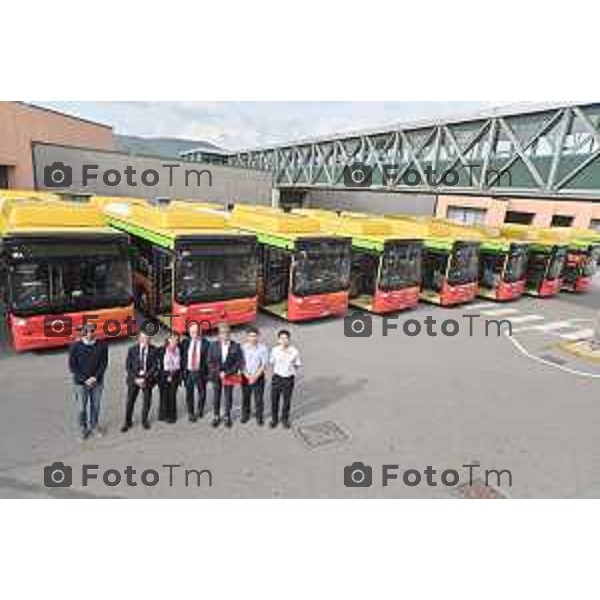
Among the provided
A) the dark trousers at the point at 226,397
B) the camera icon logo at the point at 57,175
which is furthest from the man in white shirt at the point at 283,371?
the camera icon logo at the point at 57,175

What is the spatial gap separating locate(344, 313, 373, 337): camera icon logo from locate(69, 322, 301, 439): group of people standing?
5757mm

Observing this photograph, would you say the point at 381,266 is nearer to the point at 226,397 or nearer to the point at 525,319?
the point at 525,319

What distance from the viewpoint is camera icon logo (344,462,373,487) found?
6.05m

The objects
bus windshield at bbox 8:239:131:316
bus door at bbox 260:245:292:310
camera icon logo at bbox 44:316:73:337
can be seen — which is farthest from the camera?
bus door at bbox 260:245:292:310

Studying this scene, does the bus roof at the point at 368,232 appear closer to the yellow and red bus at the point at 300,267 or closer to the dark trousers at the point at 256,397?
the yellow and red bus at the point at 300,267

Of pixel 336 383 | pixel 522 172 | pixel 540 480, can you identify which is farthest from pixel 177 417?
pixel 522 172

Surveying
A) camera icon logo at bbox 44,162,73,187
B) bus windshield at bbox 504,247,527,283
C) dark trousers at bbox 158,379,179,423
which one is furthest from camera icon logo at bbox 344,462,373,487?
camera icon logo at bbox 44,162,73,187

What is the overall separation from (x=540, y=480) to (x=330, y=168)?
2451 centimetres

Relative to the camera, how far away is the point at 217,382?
7.04m

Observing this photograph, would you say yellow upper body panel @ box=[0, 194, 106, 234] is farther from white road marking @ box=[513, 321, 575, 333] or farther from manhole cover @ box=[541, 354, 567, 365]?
white road marking @ box=[513, 321, 575, 333]

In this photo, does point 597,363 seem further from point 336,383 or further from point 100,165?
point 100,165

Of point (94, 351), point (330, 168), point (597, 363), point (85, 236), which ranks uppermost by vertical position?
point (330, 168)

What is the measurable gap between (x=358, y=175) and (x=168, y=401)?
20.1 meters

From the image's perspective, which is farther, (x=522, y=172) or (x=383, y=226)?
(x=383, y=226)
